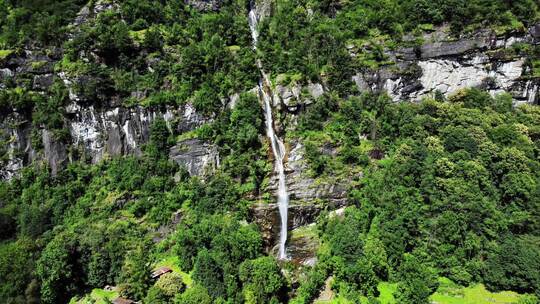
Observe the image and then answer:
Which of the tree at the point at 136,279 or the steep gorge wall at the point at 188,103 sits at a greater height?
the steep gorge wall at the point at 188,103

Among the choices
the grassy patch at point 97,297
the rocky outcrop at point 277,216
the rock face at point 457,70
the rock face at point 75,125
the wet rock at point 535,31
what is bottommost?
the grassy patch at point 97,297

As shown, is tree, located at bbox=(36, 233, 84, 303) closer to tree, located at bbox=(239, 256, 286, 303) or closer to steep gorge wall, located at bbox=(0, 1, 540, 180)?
steep gorge wall, located at bbox=(0, 1, 540, 180)

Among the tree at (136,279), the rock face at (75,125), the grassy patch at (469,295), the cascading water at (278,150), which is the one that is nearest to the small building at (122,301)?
the tree at (136,279)

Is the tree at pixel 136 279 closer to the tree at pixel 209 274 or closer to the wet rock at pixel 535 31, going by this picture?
the tree at pixel 209 274

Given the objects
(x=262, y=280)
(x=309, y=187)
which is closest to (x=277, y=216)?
(x=309, y=187)

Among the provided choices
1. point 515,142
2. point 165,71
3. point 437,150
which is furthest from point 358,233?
point 165,71
